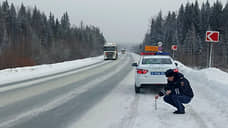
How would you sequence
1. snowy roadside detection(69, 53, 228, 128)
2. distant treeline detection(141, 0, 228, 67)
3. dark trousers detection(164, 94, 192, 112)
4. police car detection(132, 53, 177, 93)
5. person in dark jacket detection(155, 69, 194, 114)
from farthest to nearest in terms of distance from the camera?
distant treeline detection(141, 0, 228, 67)
police car detection(132, 53, 177, 93)
dark trousers detection(164, 94, 192, 112)
person in dark jacket detection(155, 69, 194, 114)
snowy roadside detection(69, 53, 228, 128)

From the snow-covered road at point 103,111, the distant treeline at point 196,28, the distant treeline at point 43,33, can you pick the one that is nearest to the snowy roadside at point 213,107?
the snow-covered road at point 103,111

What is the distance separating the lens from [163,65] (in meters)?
9.19

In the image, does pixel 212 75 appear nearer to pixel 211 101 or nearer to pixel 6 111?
pixel 211 101

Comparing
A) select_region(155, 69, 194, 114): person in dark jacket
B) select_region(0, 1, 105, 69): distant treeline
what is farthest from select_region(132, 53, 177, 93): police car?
select_region(0, 1, 105, 69): distant treeline

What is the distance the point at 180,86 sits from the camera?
591 cm

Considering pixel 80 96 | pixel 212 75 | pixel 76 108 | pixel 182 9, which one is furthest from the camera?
pixel 182 9

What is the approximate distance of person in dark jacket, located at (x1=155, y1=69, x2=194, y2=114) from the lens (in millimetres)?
5812

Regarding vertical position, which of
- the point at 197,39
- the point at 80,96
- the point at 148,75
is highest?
the point at 197,39

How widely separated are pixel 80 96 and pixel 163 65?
348cm

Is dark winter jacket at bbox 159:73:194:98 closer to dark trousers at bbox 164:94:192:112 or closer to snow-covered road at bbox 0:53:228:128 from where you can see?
dark trousers at bbox 164:94:192:112

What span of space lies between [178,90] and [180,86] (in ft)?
0.44

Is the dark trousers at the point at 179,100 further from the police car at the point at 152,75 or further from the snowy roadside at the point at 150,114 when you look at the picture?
the police car at the point at 152,75

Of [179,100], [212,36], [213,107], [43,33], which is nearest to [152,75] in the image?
[213,107]

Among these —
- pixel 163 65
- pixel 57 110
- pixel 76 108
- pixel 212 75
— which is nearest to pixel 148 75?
pixel 163 65
